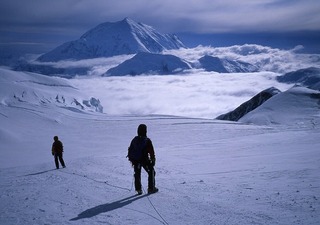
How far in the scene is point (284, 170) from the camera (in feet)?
30.0

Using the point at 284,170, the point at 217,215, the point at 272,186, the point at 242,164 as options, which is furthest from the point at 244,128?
the point at 217,215

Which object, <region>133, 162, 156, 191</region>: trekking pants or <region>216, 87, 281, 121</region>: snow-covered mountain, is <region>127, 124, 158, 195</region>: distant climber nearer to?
<region>133, 162, 156, 191</region>: trekking pants

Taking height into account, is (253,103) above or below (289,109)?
above

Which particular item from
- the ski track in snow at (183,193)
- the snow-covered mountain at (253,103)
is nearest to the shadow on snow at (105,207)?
the ski track in snow at (183,193)

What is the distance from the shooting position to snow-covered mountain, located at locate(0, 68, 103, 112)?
66787mm

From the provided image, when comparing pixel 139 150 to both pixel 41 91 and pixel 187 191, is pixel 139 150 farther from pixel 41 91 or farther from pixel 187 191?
pixel 41 91

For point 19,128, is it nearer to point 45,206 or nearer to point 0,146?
point 0,146

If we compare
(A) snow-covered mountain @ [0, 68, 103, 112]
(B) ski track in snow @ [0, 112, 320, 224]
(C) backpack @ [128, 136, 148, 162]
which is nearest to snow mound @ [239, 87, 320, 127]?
(B) ski track in snow @ [0, 112, 320, 224]

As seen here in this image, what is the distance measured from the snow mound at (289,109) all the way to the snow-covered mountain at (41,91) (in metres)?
39.4

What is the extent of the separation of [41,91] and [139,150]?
76884 millimetres

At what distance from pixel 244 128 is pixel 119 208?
21.4 metres

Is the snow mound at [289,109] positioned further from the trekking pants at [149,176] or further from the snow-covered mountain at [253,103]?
the trekking pants at [149,176]

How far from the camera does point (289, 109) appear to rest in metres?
38.5

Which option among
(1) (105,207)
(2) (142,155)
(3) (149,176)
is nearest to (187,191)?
(3) (149,176)
